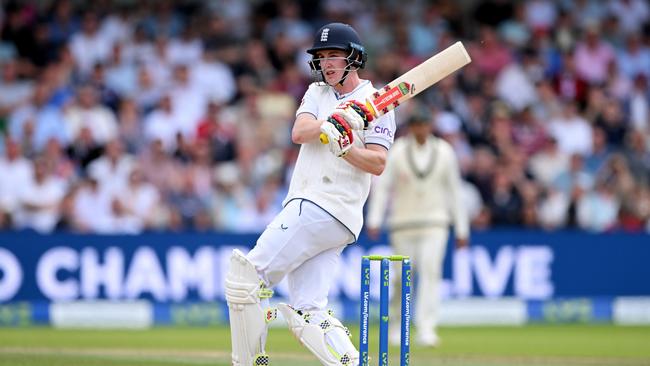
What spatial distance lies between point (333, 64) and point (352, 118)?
43 cm

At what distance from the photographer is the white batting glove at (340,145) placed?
17.4ft

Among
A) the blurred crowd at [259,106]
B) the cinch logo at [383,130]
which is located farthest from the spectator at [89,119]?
the cinch logo at [383,130]

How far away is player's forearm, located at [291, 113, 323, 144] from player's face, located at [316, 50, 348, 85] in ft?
0.72

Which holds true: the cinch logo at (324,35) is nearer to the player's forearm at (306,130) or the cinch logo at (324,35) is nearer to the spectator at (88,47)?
the player's forearm at (306,130)

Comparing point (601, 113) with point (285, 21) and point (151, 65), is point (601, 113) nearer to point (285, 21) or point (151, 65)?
point (285, 21)

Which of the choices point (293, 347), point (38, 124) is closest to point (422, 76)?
point (293, 347)

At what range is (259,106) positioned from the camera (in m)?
12.9

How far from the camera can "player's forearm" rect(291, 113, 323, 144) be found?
549cm

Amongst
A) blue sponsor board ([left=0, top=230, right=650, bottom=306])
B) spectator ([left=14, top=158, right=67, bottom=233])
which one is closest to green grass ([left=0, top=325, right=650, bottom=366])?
blue sponsor board ([left=0, top=230, right=650, bottom=306])

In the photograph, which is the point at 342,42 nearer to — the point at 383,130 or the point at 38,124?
the point at 383,130

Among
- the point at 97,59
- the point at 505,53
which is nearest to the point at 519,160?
the point at 505,53

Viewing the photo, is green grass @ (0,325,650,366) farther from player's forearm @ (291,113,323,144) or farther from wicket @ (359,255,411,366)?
player's forearm @ (291,113,323,144)

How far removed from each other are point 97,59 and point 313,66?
7380mm

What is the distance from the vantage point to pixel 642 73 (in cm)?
1449
